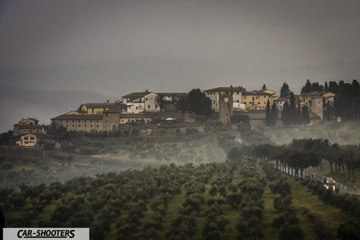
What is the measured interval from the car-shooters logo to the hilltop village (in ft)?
38.9

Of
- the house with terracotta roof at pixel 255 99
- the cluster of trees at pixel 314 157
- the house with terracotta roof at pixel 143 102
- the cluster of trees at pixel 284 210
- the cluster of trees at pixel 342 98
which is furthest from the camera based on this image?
the house with terracotta roof at pixel 255 99

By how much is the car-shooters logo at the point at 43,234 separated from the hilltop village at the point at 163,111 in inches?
467

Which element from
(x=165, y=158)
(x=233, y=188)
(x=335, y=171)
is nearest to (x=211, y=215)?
(x=233, y=188)

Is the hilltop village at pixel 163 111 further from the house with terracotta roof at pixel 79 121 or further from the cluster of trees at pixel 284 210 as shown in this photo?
the cluster of trees at pixel 284 210

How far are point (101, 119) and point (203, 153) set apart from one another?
4387 millimetres

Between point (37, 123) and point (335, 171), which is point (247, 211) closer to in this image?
point (335, 171)

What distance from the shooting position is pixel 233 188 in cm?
1527

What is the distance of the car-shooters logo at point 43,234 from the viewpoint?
11500 millimetres

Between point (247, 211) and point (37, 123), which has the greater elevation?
point (37, 123)

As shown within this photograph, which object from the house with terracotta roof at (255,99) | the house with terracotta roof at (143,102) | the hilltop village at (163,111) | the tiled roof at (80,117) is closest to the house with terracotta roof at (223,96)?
the hilltop village at (163,111)

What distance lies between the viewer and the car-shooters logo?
1150 centimetres

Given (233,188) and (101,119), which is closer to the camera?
(233,188)

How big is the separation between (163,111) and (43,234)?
50.4 feet

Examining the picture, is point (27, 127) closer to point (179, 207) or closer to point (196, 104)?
point (196, 104)
